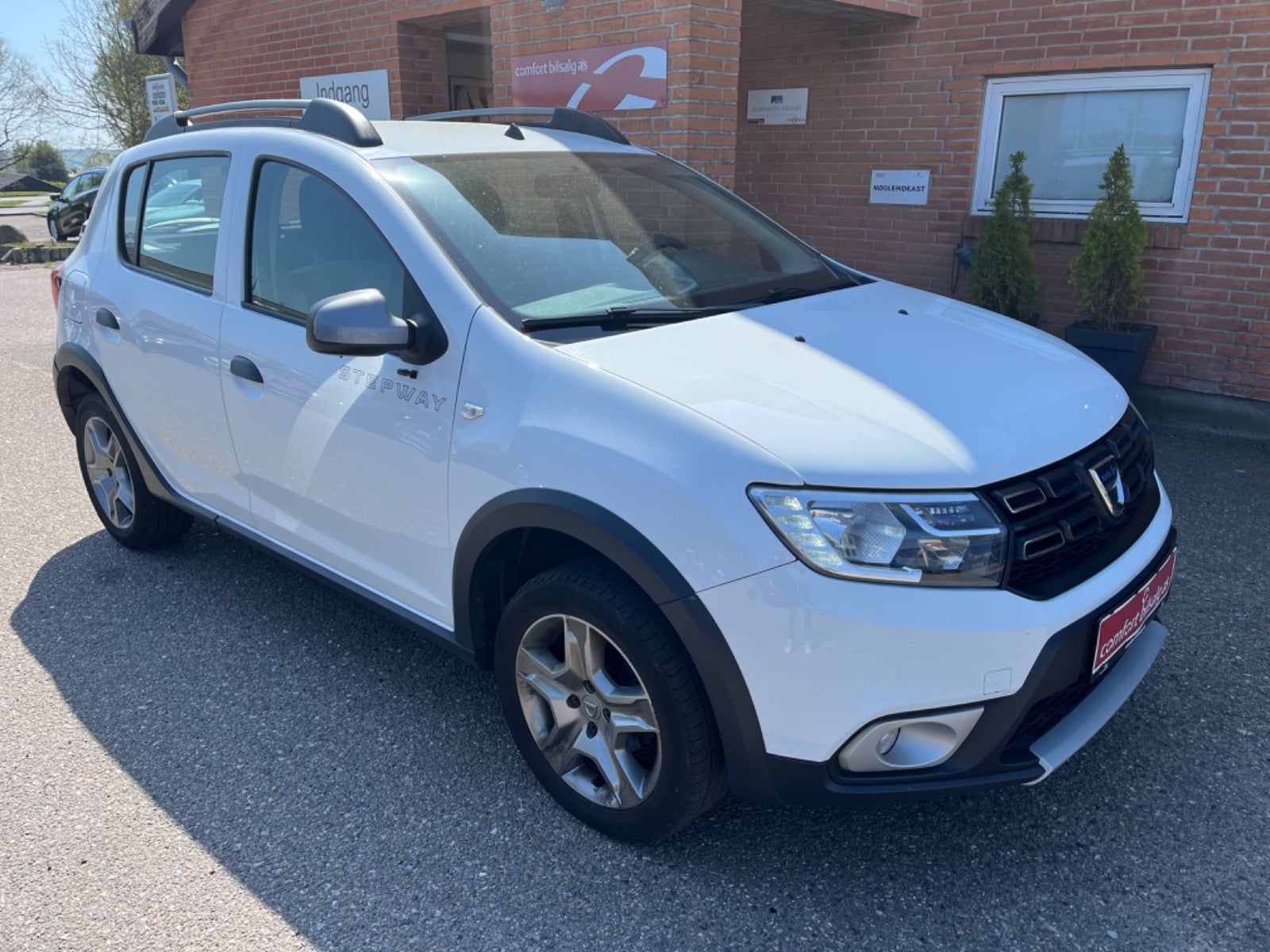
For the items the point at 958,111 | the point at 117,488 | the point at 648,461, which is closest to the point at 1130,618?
the point at 648,461

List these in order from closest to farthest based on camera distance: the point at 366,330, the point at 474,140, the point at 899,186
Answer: the point at 366,330 → the point at 474,140 → the point at 899,186

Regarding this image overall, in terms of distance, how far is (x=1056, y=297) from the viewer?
7.05m

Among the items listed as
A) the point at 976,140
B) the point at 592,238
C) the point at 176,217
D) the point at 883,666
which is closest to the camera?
the point at 883,666

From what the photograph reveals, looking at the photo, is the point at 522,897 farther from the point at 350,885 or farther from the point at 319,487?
the point at 319,487

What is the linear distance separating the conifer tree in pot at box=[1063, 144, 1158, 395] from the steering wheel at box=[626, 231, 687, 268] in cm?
385

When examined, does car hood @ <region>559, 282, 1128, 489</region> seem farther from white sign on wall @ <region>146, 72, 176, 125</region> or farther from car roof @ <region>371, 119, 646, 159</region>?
white sign on wall @ <region>146, 72, 176, 125</region>

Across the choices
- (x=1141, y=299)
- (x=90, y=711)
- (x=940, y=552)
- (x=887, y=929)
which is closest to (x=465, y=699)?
(x=90, y=711)

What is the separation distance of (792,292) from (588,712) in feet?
5.06

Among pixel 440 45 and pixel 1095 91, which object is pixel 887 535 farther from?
pixel 440 45

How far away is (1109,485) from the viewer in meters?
2.56

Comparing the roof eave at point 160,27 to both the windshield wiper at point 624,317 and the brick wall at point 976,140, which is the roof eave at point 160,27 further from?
the windshield wiper at point 624,317

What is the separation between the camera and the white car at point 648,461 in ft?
7.16

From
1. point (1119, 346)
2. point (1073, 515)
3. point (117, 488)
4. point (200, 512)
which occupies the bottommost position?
point (117, 488)

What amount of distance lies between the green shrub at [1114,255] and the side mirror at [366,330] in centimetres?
498
